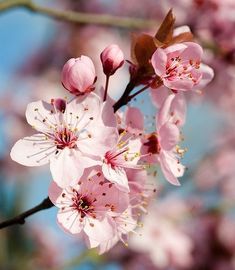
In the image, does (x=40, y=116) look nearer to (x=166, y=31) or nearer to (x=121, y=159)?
(x=121, y=159)

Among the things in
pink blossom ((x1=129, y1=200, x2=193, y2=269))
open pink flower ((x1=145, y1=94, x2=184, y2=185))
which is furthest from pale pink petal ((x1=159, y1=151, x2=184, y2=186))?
pink blossom ((x1=129, y1=200, x2=193, y2=269))

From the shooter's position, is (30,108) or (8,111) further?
(8,111)

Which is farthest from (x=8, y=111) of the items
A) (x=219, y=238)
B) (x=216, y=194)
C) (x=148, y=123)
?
(x=148, y=123)

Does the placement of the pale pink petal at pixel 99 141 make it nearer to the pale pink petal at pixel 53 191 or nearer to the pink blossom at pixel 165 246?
the pale pink petal at pixel 53 191

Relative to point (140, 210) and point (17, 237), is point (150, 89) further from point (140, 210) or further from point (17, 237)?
point (17, 237)

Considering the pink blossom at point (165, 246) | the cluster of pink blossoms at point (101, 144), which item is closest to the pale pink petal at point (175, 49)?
the cluster of pink blossoms at point (101, 144)

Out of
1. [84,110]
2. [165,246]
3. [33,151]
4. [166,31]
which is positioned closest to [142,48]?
[166,31]

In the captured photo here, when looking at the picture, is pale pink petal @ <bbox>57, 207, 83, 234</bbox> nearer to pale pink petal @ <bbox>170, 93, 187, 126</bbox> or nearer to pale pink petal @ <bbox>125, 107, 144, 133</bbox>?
pale pink petal @ <bbox>125, 107, 144, 133</bbox>

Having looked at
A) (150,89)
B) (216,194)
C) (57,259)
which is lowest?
(57,259)
